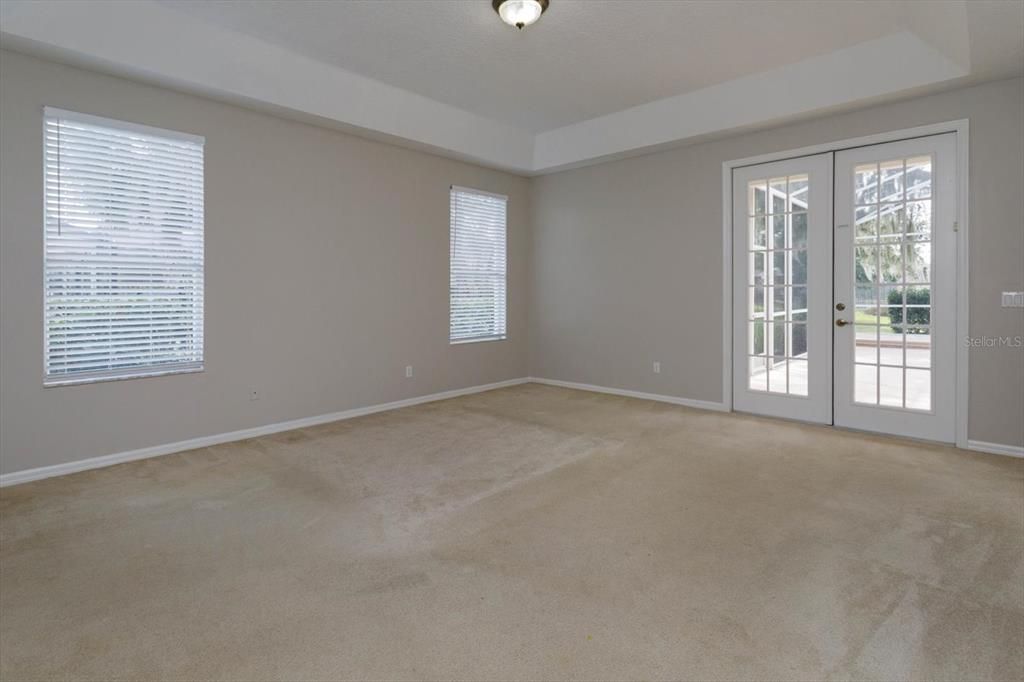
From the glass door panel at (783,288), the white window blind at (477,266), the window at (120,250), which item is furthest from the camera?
the white window blind at (477,266)

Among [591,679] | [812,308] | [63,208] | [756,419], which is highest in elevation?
[63,208]

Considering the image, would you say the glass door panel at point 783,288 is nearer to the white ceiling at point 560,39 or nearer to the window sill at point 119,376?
the white ceiling at point 560,39

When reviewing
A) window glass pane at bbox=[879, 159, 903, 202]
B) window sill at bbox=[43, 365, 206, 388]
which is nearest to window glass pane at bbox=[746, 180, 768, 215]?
window glass pane at bbox=[879, 159, 903, 202]

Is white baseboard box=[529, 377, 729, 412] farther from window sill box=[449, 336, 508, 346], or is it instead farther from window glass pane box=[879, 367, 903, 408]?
window glass pane box=[879, 367, 903, 408]

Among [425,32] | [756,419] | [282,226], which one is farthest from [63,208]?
[756,419]

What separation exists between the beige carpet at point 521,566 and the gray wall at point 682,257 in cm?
137

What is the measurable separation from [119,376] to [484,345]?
12.3ft

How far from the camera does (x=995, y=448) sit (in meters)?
3.99

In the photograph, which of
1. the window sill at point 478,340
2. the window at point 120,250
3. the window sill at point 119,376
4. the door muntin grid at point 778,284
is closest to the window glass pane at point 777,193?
the door muntin grid at point 778,284

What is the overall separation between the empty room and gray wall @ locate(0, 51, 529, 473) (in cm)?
3

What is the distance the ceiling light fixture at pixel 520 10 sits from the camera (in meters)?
3.42

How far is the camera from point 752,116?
15.8 ft

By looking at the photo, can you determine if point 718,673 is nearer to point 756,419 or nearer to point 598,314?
point 756,419

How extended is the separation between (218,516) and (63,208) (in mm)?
2381
